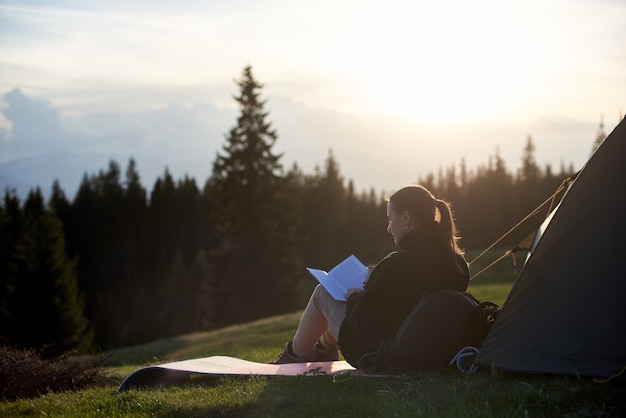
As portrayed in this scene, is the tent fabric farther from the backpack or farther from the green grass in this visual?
the backpack

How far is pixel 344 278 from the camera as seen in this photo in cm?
757

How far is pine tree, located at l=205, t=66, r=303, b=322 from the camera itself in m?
39.7

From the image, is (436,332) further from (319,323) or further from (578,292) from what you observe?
(319,323)

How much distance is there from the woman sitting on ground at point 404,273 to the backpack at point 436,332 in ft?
0.61

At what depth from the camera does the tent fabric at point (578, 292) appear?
571cm

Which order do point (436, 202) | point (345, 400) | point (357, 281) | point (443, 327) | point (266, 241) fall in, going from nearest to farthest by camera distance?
point (345, 400), point (443, 327), point (436, 202), point (357, 281), point (266, 241)

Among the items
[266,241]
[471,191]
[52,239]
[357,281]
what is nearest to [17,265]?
[52,239]

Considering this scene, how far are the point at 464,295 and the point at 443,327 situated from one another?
43 cm

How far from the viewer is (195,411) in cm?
609

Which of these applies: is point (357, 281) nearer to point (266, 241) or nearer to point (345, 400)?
point (345, 400)

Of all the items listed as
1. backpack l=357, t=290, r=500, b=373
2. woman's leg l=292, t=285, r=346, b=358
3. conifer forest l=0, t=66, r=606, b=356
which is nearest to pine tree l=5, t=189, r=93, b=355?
conifer forest l=0, t=66, r=606, b=356

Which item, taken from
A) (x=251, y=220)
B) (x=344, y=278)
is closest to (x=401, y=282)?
(x=344, y=278)

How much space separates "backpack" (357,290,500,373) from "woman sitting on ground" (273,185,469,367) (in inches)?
7.3

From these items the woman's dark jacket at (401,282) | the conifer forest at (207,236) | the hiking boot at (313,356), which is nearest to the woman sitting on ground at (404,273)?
the woman's dark jacket at (401,282)
